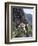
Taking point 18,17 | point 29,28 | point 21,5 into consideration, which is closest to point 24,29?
point 29,28

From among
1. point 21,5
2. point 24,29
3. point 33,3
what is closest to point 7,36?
point 24,29

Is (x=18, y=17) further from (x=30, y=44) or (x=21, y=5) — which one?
(x=30, y=44)

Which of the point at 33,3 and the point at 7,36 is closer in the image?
the point at 7,36

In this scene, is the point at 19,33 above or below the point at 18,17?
below

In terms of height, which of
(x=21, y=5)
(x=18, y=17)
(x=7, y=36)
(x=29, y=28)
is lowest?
(x=7, y=36)

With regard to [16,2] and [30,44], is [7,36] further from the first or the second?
[16,2]

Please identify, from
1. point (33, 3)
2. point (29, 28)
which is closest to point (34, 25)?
point (29, 28)

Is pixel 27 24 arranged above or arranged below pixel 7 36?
above

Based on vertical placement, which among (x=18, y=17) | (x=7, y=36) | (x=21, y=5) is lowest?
(x=7, y=36)
